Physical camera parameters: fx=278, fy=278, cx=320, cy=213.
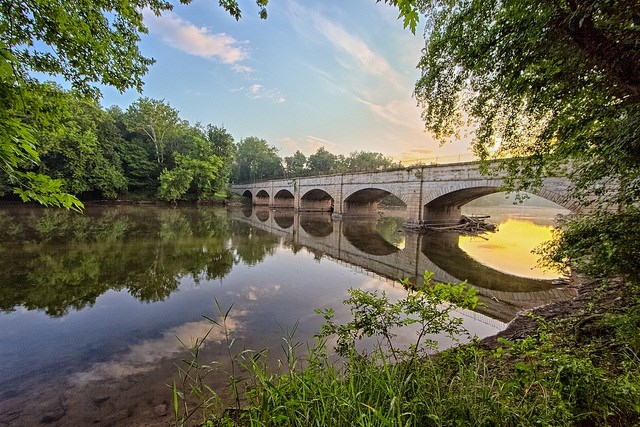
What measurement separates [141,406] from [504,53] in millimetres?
5970

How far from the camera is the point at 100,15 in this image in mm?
3732

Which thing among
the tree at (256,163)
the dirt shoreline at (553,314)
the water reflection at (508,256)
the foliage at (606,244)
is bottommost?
the water reflection at (508,256)

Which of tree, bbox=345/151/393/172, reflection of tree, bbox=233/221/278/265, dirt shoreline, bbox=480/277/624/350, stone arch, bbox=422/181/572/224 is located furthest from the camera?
tree, bbox=345/151/393/172

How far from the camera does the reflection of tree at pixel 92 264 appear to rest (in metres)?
5.39

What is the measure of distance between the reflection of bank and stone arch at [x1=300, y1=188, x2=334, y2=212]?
17.8 metres

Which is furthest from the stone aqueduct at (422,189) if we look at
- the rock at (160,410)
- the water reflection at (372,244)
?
the rock at (160,410)

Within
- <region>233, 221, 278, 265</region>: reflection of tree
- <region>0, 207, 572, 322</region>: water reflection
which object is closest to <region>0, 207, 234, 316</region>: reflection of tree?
<region>0, 207, 572, 322</region>: water reflection

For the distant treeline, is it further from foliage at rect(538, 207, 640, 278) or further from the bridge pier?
foliage at rect(538, 207, 640, 278)

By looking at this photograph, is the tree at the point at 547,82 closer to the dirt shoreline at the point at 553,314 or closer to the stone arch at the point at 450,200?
the dirt shoreline at the point at 553,314

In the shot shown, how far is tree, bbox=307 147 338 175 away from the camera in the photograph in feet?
192

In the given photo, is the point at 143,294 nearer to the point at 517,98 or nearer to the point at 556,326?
the point at 556,326

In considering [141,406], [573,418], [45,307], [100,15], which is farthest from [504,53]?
[45,307]

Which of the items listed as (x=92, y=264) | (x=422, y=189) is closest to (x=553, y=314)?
(x=92, y=264)

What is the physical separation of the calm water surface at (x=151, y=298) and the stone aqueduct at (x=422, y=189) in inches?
135
